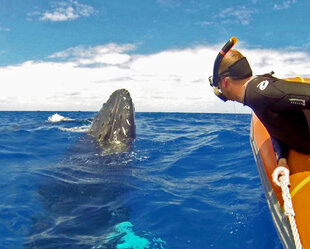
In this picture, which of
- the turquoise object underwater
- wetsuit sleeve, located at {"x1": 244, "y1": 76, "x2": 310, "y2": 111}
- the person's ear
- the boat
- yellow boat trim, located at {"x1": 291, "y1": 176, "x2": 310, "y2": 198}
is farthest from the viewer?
the turquoise object underwater

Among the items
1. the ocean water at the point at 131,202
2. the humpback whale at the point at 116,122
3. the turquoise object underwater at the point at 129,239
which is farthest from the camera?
the humpback whale at the point at 116,122

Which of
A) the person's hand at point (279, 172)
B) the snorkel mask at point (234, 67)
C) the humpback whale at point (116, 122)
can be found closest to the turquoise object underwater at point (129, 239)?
the person's hand at point (279, 172)

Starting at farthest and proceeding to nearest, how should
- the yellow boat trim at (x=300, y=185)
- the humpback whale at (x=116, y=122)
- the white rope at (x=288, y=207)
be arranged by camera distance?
the humpback whale at (x=116, y=122) < the yellow boat trim at (x=300, y=185) < the white rope at (x=288, y=207)

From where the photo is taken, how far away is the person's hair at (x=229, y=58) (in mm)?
3615

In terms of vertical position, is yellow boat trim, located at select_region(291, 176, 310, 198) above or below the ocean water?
above

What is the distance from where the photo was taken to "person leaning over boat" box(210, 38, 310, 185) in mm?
3090

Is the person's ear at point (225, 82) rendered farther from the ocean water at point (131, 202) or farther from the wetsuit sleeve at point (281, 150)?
the ocean water at point (131, 202)

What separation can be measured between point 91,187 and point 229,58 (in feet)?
14.4

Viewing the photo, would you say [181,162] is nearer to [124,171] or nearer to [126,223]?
[124,171]

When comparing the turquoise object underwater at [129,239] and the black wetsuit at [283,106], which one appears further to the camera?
the turquoise object underwater at [129,239]

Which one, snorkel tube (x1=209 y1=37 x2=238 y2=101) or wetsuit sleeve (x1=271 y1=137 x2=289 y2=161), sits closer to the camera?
snorkel tube (x1=209 y1=37 x2=238 y2=101)

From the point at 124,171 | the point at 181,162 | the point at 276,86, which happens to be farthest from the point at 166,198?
the point at 276,86

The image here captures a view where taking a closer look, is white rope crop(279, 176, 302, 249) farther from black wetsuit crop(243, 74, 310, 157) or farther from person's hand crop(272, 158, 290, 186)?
black wetsuit crop(243, 74, 310, 157)

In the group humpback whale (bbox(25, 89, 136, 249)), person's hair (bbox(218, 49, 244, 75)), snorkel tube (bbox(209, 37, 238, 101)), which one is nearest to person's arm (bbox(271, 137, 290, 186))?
snorkel tube (bbox(209, 37, 238, 101))
